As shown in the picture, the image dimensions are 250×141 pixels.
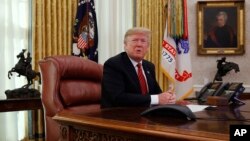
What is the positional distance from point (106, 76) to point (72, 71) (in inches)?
12.2

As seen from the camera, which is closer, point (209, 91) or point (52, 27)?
point (209, 91)

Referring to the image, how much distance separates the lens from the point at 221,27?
5922mm

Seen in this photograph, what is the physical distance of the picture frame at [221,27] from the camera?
19.2 ft

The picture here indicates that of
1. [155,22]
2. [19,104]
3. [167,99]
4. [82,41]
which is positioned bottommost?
[19,104]

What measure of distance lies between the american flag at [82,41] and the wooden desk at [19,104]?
4.37 feet

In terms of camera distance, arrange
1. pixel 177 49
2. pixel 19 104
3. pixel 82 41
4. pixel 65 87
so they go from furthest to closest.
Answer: pixel 177 49
pixel 82 41
pixel 19 104
pixel 65 87

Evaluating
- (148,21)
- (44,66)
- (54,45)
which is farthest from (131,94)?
(148,21)

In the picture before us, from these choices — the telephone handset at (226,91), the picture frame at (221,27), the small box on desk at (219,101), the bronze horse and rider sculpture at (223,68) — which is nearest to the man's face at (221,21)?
the picture frame at (221,27)

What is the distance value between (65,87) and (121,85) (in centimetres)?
45

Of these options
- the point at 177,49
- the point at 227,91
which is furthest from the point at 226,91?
the point at 177,49

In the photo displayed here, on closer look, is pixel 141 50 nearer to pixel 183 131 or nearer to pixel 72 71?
pixel 72 71

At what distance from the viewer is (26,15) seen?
4.82 metres

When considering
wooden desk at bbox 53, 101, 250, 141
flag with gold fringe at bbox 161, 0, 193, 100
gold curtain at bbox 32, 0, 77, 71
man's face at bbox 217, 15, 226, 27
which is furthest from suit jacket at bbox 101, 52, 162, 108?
man's face at bbox 217, 15, 226, 27

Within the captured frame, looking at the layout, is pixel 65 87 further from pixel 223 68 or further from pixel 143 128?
pixel 223 68
